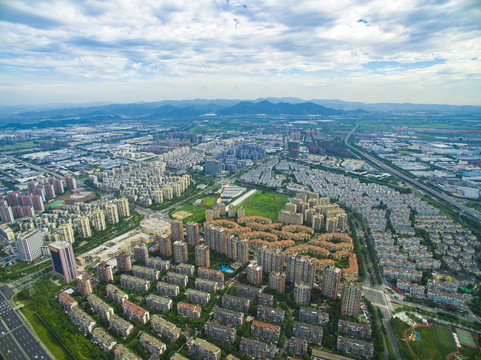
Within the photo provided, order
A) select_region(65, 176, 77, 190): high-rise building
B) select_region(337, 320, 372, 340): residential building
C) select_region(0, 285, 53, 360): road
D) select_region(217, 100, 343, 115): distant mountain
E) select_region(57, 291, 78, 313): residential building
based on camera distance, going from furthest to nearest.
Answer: select_region(217, 100, 343, 115): distant mountain < select_region(65, 176, 77, 190): high-rise building < select_region(57, 291, 78, 313): residential building < select_region(337, 320, 372, 340): residential building < select_region(0, 285, 53, 360): road

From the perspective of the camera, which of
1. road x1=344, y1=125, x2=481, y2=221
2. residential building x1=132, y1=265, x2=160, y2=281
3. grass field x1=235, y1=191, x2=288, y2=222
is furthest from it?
grass field x1=235, y1=191, x2=288, y2=222

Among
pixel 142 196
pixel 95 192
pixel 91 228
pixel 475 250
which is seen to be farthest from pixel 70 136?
pixel 475 250

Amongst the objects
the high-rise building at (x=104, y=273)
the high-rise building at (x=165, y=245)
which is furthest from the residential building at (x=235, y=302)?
the high-rise building at (x=104, y=273)

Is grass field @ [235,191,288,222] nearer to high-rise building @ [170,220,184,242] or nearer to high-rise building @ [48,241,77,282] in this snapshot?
high-rise building @ [170,220,184,242]

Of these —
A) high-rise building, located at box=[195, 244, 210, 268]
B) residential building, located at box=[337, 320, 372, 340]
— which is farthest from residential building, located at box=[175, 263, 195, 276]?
residential building, located at box=[337, 320, 372, 340]

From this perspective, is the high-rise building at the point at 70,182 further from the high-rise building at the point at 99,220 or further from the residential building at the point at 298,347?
the residential building at the point at 298,347
